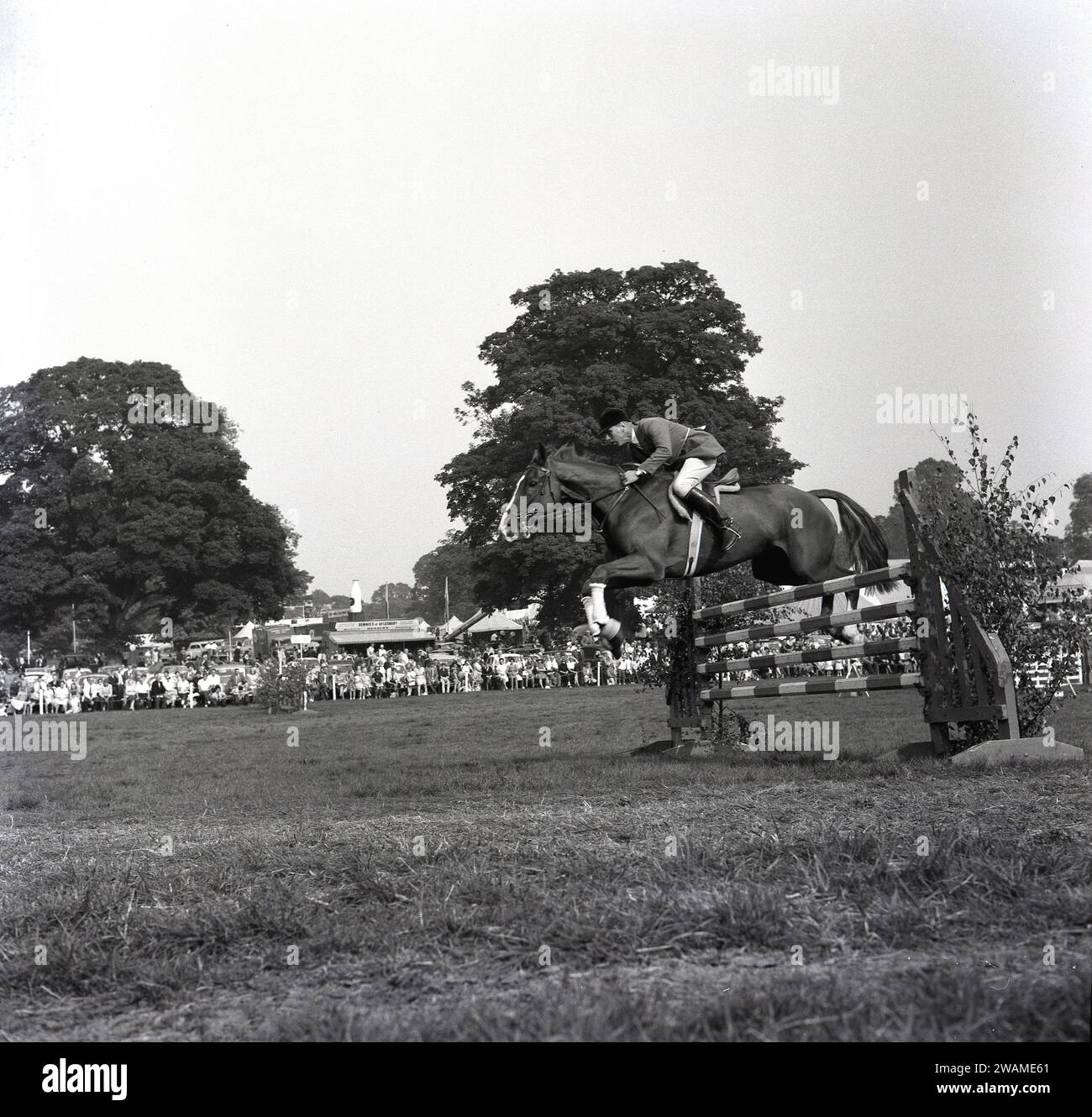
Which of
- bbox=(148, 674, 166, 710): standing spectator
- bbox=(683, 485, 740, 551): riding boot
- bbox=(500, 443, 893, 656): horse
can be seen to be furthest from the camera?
bbox=(148, 674, 166, 710): standing spectator

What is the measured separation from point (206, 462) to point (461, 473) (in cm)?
1847

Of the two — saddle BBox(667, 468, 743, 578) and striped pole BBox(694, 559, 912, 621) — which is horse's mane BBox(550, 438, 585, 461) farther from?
striped pole BBox(694, 559, 912, 621)

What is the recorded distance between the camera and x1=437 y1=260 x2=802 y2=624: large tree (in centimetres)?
3347

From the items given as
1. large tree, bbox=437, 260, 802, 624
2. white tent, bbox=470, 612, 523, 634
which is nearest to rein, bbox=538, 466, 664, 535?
large tree, bbox=437, 260, 802, 624

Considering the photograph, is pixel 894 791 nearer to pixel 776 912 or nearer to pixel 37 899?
pixel 776 912

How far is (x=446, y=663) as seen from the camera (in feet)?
112

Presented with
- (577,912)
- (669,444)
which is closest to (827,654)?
(669,444)

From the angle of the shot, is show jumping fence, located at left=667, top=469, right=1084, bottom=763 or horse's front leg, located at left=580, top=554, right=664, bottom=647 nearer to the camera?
show jumping fence, located at left=667, top=469, right=1084, bottom=763

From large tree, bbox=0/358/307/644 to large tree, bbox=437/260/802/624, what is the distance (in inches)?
606

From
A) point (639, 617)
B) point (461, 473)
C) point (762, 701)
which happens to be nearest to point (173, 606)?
point (461, 473)

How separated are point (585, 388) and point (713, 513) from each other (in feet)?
77.0

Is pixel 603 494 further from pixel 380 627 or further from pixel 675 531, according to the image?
pixel 380 627

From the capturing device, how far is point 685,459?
9945 mm

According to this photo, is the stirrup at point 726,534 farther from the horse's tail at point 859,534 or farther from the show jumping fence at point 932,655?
the horse's tail at point 859,534
